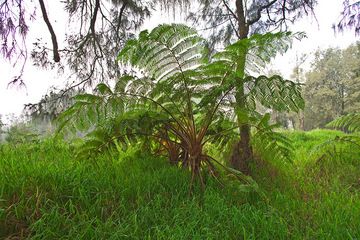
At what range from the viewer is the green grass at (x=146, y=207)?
1933 millimetres

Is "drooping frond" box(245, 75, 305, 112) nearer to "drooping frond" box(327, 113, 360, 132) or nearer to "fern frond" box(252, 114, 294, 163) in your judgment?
"fern frond" box(252, 114, 294, 163)

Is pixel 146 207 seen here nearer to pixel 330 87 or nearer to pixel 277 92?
pixel 277 92

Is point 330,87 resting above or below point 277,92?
above

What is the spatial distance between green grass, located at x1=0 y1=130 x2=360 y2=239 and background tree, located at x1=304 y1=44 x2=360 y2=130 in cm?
2845

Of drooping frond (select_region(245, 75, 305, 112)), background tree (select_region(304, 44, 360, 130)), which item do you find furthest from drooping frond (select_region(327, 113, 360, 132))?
background tree (select_region(304, 44, 360, 130))

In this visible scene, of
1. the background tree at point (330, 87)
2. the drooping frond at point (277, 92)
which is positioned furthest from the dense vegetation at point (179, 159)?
the background tree at point (330, 87)

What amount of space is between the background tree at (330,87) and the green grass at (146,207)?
93.3 ft

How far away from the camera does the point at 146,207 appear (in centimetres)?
220

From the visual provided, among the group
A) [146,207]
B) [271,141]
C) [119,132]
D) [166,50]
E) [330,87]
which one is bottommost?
[146,207]

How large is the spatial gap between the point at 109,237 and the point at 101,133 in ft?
4.58

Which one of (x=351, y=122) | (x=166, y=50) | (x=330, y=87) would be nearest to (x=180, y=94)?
(x=166, y=50)

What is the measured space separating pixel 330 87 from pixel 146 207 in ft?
108

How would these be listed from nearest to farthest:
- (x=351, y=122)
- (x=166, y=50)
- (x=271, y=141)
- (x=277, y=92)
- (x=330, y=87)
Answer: (x=277, y=92) < (x=166, y=50) < (x=271, y=141) < (x=351, y=122) < (x=330, y=87)

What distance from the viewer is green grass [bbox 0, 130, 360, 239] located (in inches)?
76.1
